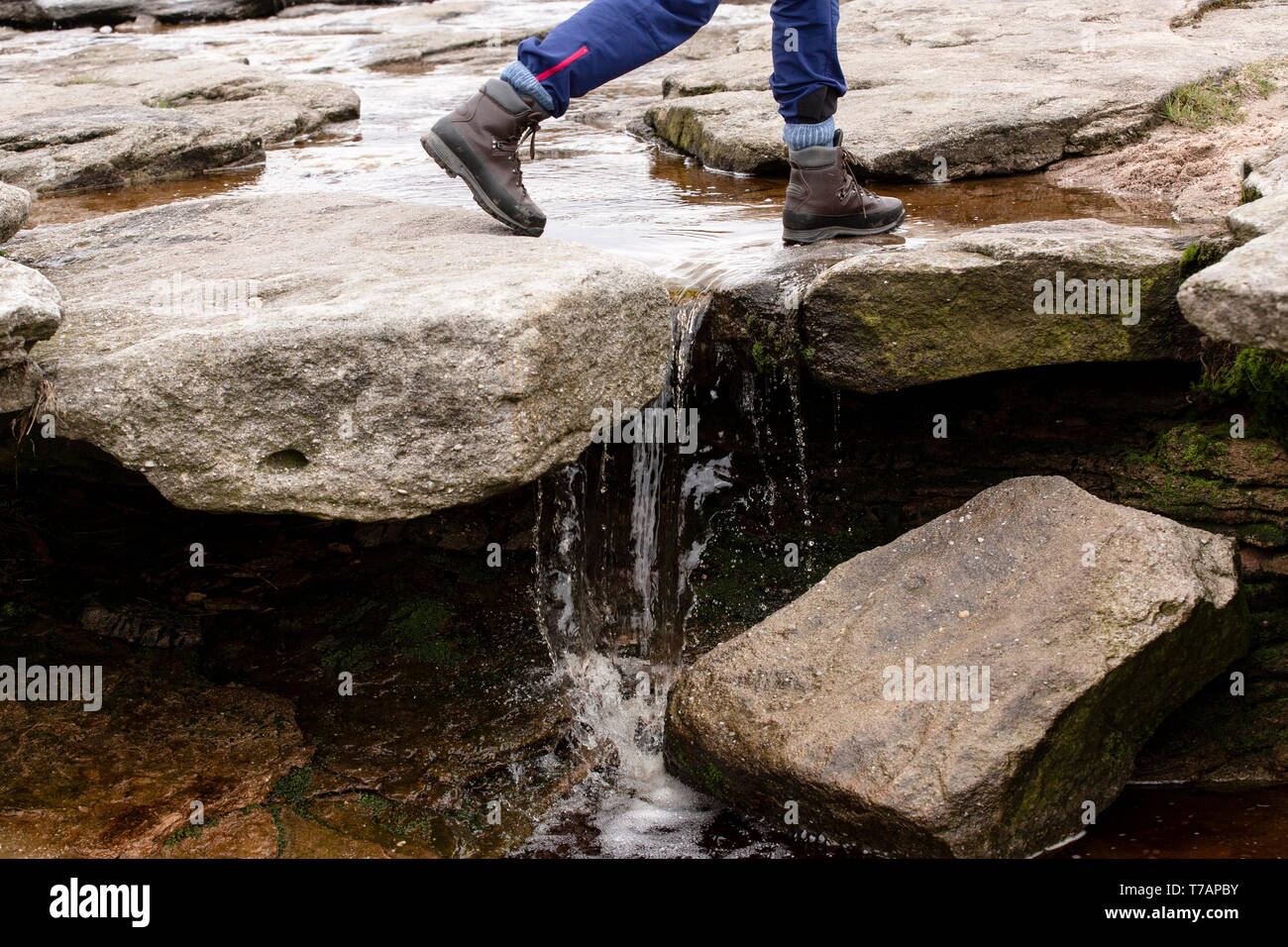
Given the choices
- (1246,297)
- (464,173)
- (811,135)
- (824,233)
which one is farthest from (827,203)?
(1246,297)

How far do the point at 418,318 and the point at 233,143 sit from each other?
3978 mm

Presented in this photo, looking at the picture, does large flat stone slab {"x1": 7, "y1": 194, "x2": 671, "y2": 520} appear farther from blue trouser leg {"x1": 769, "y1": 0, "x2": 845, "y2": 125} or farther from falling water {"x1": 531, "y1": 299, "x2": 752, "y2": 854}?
blue trouser leg {"x1": 769, "y1": 0, "x2": 845, "y2": 125}

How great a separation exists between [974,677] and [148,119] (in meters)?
5.35

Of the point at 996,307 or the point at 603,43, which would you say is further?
the point at 996,307

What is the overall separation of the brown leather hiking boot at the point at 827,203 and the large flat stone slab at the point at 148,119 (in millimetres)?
A: 3528

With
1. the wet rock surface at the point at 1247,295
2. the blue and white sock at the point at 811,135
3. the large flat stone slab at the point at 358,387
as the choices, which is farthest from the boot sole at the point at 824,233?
the wet rock surface at the point at 1247,295

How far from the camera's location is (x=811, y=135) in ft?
12.7

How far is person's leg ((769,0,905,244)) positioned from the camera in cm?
363

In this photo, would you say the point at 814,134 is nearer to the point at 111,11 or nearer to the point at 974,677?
the point at 974,677

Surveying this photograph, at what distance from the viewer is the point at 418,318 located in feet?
9.01

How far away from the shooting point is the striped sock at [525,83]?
340cm

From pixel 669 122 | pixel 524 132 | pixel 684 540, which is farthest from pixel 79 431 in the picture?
pixel 669 122

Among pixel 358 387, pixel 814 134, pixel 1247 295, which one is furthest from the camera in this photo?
pixel 814 134

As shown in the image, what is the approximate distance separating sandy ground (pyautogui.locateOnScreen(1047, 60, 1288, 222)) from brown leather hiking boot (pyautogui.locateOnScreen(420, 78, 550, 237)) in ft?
7.67
